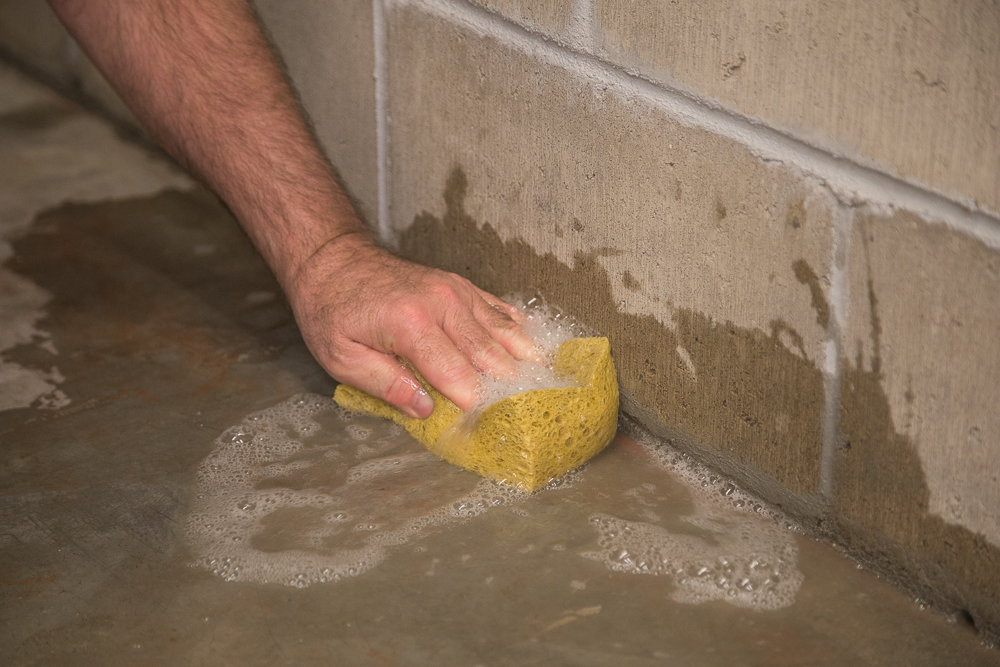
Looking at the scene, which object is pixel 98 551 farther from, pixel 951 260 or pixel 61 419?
pixel 951 260

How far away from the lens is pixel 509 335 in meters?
1.74

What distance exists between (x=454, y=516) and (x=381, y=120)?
0.89 metres

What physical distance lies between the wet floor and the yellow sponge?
0.11 feet

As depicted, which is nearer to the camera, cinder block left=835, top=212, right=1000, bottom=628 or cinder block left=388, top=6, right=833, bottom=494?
cinder block left=835, top=212, right=1000, bottom=628

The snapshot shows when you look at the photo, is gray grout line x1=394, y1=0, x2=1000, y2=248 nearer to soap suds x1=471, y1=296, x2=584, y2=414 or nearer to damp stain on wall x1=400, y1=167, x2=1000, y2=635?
damp stain on wall x1=400, y1=167, x2=1000, y2=635

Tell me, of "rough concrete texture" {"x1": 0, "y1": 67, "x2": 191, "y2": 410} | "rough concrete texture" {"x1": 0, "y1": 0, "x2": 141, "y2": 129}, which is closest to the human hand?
"rough concrete texture" {"x1": 0, "y1": 67, "x2": 191, "y2": 410}

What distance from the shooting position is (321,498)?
5.32 feet

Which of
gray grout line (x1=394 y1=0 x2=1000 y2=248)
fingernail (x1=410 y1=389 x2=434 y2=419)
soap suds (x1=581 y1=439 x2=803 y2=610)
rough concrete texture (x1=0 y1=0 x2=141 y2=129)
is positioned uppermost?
gray grout line (x1=394 y1=0 x2=1000 y2=248)

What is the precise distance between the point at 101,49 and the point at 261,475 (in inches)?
36.9

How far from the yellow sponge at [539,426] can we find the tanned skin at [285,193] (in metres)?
0.06

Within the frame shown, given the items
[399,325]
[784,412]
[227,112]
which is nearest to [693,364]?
[784,412]

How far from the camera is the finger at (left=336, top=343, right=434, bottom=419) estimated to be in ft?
5.66

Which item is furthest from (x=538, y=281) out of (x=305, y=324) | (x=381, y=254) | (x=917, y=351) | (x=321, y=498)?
(x=917, y=351)

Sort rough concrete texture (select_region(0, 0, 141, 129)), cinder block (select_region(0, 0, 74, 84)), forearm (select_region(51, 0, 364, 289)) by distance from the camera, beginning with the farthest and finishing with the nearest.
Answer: cinder block (select_region(0, 0, 74, 84)) → rough concrete texture (select_region(0, 0, 141, 129)) → forearm (select_region(51, 0, 364, 289))
